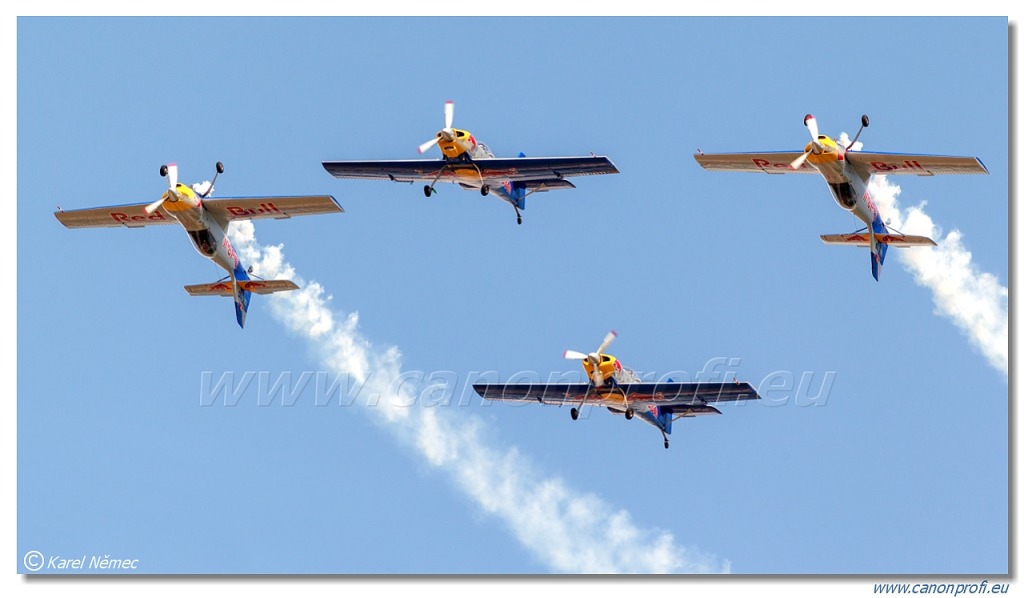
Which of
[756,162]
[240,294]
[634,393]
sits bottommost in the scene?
[634,393]

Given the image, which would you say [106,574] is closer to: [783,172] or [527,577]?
[527,577]

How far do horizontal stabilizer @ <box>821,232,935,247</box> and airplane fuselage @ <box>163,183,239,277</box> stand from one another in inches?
679

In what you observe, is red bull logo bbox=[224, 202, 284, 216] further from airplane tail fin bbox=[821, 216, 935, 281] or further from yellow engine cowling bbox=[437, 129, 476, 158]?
airplane tail fin bbox=[821, 216, 935, 281]

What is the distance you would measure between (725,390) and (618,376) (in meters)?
2.93

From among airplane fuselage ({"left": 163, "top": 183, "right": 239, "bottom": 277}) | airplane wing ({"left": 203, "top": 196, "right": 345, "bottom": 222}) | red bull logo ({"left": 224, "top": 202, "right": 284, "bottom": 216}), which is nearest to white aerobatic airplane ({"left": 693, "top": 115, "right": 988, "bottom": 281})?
airplane wing ({"left": 203, "top": 196, "right": 345, "bottom": 222})

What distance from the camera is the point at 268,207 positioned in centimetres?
4900

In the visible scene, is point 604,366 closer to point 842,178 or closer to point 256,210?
point 842,178

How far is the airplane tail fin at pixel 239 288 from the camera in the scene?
165ft

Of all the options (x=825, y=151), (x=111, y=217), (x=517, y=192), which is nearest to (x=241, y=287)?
(x=111, y=217)

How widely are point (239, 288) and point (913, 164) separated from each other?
1945 cm

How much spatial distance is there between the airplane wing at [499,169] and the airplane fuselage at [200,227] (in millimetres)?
5242

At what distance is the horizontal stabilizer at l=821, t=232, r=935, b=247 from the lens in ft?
164

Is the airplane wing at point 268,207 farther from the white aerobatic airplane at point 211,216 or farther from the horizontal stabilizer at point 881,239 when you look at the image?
the horizontal stabilizer at point 881,239
